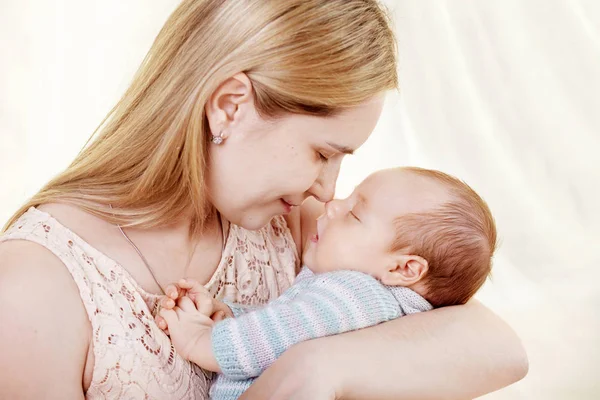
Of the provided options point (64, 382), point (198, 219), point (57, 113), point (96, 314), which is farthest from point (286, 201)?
point (57, 113)

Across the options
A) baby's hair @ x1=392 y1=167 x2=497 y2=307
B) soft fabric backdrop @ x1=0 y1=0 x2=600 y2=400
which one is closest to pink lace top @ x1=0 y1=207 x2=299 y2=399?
baby's hair @ x1=392 y1=167 x2=497 y2=307

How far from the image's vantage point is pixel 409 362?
5.09ft

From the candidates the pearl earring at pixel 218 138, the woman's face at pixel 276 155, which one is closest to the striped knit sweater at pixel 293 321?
the woman's face at pixel 276 155

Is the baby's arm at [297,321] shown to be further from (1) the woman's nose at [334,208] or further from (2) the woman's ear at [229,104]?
(2) the woman's ear at [229,104]

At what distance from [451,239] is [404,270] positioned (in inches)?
4.9

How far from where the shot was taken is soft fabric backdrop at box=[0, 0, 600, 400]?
267cm

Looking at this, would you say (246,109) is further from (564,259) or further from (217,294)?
(564,259)

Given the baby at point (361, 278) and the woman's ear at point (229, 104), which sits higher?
the woman's ear at point (229, 104)

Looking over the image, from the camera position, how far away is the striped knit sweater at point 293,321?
1.51m

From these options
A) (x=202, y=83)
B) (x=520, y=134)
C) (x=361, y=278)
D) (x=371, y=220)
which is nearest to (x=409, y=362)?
(x=361, y=278)

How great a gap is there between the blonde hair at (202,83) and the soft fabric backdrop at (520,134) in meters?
0.97

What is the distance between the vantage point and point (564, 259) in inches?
112

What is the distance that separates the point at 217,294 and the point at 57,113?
105 cm

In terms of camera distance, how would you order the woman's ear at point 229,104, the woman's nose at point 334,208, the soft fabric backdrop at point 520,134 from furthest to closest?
1. the soft fabric backdrop at point 520,134
2. the woman's nose at point 334,208
3. the woman's ear at point 229,104
